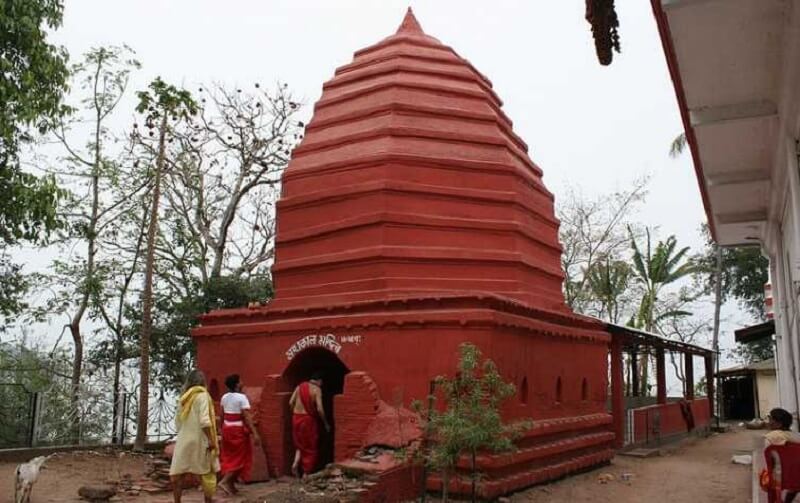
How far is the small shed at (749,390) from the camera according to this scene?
2497 cm

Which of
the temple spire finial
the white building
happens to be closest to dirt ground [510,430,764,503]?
the white building

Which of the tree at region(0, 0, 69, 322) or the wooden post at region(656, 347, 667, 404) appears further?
the wooden post at region(656, 347, 667, 404)

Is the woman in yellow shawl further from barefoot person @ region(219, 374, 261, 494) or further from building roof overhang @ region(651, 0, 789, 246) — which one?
building roof overhang @ region(651, 0, 789, 246)

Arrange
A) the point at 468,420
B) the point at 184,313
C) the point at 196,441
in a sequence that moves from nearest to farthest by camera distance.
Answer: the point at 196,441 → the point at 468,420 → the point at 184,313

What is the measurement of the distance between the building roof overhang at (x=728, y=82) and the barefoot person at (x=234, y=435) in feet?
17.3

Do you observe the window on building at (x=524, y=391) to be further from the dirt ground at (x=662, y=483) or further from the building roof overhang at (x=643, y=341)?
the building roof overhang at (x=643, y=341)

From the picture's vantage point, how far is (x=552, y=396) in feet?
32.6

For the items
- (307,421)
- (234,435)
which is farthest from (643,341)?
(234,435)

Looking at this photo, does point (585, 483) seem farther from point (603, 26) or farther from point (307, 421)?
point (603, 26)

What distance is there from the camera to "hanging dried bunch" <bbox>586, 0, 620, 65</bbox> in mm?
4234

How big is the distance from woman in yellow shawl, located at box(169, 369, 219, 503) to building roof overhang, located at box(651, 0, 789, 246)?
4.76 m

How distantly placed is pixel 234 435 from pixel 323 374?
7.80ft

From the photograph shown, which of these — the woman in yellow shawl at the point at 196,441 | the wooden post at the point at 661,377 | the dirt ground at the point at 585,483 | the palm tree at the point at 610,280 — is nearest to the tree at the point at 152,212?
the dirt ground at the point at 585,483

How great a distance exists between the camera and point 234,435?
27.4 feet
